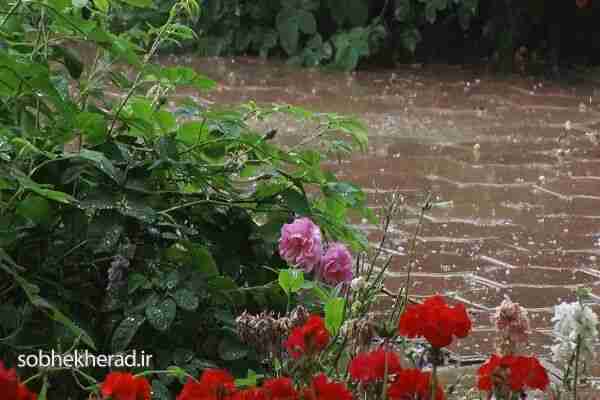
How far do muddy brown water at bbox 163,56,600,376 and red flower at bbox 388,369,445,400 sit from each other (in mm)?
1025

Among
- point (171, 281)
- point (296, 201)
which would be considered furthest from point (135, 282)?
point (296, 201)

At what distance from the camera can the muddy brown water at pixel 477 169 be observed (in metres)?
4.21

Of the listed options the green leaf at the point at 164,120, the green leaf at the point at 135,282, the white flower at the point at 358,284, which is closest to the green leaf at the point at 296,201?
the green leaf at the point at 164,120

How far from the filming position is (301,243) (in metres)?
2.67

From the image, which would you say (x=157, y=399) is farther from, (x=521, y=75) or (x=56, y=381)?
(x=521, y=75)

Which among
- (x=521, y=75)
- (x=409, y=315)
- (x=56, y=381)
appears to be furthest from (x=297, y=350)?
(x=521, y=75)

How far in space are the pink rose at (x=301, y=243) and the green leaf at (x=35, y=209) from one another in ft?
1.55

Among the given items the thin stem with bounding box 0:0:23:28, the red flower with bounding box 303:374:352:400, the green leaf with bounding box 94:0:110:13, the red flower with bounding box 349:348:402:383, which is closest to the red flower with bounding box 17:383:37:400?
the red flower with bounding box 303:374:352:400

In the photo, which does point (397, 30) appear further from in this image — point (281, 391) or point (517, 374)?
point (281, 391)

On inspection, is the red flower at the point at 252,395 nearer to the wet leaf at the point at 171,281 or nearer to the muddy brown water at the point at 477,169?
the wet leaf at the point at 171,281

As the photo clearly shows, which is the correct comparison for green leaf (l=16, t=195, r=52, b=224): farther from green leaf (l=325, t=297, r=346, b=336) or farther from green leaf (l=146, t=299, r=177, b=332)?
green leaf (l=325, t=297, r=346, b=336)

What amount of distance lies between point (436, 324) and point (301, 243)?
0.91 meters

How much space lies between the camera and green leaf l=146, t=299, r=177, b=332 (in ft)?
8.33

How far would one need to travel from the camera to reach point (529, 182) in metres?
5.63
